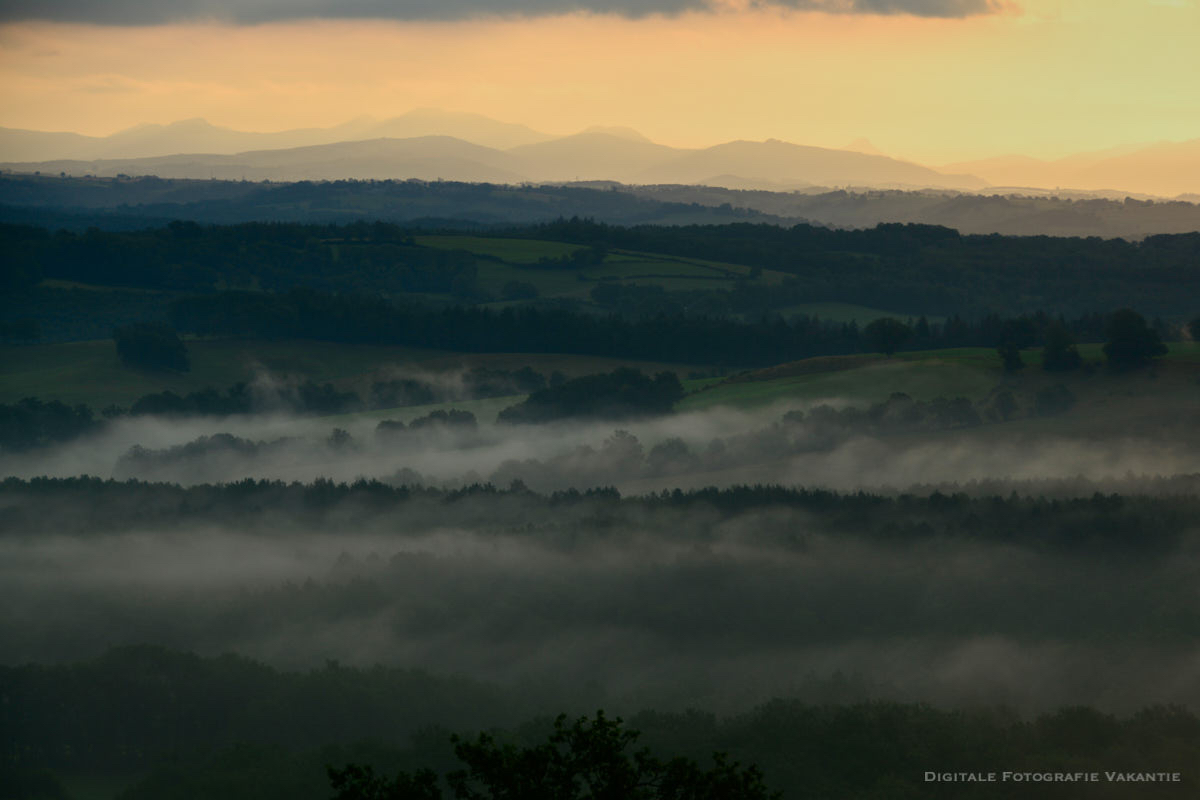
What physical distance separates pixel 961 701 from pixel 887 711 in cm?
286

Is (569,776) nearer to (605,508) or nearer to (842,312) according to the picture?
(605,508)

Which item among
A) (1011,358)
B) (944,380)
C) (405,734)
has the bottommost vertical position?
(405,734)

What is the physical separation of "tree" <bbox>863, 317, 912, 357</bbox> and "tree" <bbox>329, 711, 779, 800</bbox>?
83.0 meters

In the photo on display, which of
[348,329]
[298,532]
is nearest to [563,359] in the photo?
[348,329]

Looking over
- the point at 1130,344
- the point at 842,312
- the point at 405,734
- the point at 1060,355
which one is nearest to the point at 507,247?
the point at 842,312

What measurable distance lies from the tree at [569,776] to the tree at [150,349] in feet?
336

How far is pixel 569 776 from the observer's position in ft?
58.7

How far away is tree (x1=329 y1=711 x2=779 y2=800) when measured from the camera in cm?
1753

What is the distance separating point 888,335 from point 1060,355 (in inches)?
898

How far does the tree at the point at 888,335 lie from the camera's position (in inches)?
3949

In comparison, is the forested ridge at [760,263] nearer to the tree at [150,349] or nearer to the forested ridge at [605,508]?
the tree at [150,349]

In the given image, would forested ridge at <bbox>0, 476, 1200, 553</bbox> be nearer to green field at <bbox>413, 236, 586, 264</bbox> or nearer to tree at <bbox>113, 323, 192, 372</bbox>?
tree at <bbox>113, 323, 192, 372</bbox>

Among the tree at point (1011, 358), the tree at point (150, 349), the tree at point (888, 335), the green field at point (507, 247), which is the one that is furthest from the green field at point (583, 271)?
the tree at point (1011, 358)

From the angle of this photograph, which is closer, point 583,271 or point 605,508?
point 605,508
